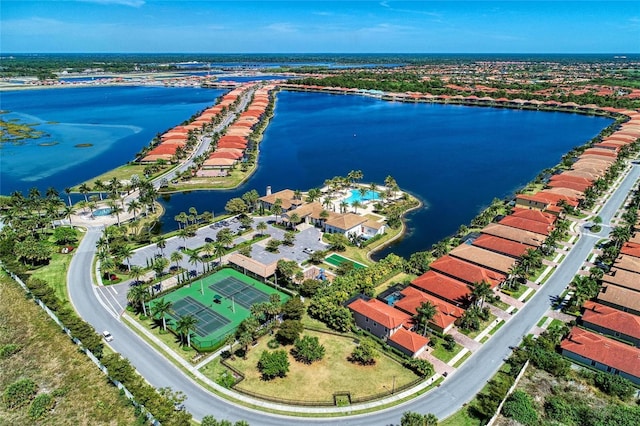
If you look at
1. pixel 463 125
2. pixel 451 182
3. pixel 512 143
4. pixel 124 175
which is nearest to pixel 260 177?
pixel 124 175

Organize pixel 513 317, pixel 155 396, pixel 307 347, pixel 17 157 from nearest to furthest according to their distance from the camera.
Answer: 1. pixel 155 396
2. pixel 307 347
3. pixel 513 317
4. pixel 17 157

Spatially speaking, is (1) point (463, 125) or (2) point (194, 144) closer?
(2) point (194, 144)

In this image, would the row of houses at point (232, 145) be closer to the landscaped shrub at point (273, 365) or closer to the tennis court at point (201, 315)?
the tennis court at point (201, 315)

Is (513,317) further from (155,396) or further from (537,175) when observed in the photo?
(537,175)

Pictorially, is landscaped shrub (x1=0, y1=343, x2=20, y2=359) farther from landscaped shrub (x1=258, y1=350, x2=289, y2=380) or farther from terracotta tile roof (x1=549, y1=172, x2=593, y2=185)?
terracotta tile roof (x1=549, y1=172, x2=593, y2=185)

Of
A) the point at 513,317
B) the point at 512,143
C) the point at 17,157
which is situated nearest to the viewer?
Result: the point at 513,317

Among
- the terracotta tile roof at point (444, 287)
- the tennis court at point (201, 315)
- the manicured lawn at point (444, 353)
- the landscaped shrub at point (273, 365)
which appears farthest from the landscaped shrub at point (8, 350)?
the terracotta tile roof at point (444, 287)
